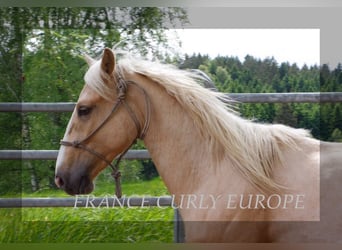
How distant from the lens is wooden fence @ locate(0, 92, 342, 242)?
11.7 feet

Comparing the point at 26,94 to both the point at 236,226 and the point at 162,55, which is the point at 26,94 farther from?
the point at 236,226

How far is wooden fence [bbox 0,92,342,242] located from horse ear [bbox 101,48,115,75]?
3.67 feet

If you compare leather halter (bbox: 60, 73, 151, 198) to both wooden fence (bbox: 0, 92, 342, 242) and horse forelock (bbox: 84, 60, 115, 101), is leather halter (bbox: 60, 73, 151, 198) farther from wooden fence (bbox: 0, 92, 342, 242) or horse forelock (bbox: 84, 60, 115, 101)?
wooden fence (bbox: 0, 92, 342, 242)

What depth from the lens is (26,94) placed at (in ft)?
12.3

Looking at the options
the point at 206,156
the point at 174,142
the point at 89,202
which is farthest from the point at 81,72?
the point at 206,156

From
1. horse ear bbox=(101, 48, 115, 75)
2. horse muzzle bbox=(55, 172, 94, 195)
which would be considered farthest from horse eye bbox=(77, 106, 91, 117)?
horse muzzle bbox=(55, 172, 94, 195)

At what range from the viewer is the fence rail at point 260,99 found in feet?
11.7

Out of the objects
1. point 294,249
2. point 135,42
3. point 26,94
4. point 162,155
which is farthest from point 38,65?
point 294,249

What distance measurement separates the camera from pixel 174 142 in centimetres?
262

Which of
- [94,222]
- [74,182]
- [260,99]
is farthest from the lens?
[260,99]

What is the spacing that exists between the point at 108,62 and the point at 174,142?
0.49m

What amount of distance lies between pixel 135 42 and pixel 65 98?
658 mm

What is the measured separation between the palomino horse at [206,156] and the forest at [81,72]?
75cm

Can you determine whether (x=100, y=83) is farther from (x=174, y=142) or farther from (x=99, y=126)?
(x=174, y=142)
